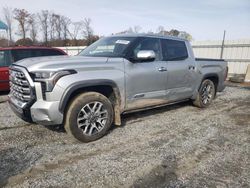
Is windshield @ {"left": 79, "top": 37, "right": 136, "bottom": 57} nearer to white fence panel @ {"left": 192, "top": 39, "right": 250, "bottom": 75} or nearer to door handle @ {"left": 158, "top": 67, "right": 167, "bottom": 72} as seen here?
door handle @ {"left": 158, "top": 67, "right": 167, "bottom": 72}

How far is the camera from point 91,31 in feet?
154

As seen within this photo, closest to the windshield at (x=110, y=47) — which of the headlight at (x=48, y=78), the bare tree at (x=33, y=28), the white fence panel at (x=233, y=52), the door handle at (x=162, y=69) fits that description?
the door handle at (x=162, y=69)

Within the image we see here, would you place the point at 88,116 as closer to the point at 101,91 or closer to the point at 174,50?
the point at 101,91

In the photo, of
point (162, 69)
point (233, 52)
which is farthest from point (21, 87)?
point (233, 52)

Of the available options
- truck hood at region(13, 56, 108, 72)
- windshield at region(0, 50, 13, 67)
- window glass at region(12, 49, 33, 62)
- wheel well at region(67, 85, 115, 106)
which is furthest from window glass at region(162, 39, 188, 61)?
windshield at region(0, 50, 13, 67)

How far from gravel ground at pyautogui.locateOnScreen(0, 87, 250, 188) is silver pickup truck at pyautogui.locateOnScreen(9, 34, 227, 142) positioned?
438mm

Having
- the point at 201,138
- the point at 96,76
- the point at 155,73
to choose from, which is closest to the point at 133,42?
the point at 155,73

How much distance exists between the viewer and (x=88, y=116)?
418 centimetres

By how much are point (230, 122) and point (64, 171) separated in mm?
4022

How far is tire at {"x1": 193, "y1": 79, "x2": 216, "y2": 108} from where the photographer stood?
261 inches

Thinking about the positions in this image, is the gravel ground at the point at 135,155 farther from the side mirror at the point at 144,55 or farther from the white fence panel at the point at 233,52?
the white fence panel at the point at 233,52

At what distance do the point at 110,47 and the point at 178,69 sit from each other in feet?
5.47

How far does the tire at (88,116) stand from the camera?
3986mm

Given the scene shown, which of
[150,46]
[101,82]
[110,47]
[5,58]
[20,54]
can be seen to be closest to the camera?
[101,82]
